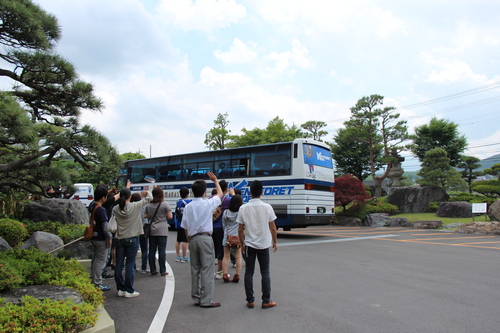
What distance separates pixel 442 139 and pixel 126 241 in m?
35.5

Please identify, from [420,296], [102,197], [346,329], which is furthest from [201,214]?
[420,296]

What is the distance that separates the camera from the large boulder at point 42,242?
726 cm

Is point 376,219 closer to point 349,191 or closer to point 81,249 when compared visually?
point 349,191

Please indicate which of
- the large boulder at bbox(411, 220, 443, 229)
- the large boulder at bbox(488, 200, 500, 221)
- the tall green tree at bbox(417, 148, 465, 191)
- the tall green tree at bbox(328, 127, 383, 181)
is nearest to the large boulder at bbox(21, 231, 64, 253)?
the large boulder at bbox(411, 220, 443, 229)

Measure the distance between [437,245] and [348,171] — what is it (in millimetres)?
32346

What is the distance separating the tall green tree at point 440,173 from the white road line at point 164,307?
22.0 meters

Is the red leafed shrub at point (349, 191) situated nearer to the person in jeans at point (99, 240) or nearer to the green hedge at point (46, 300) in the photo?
the person in jeans at point (99, 240)

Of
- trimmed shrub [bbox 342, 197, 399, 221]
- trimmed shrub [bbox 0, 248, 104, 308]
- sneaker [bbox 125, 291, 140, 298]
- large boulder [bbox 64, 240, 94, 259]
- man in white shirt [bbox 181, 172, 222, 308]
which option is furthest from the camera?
trimmed shrub [bbox 342, 197, 399, 221]

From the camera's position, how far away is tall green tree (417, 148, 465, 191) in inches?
920

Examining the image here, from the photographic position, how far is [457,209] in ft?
65.4

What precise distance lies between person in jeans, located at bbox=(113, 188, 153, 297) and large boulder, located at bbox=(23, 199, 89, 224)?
6367mm

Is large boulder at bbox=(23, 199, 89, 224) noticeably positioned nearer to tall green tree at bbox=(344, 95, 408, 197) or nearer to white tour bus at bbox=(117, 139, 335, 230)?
white tour bus at bbox=(117, 139, 335, 230)

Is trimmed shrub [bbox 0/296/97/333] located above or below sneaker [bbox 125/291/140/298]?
above

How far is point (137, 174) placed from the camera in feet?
61.8
